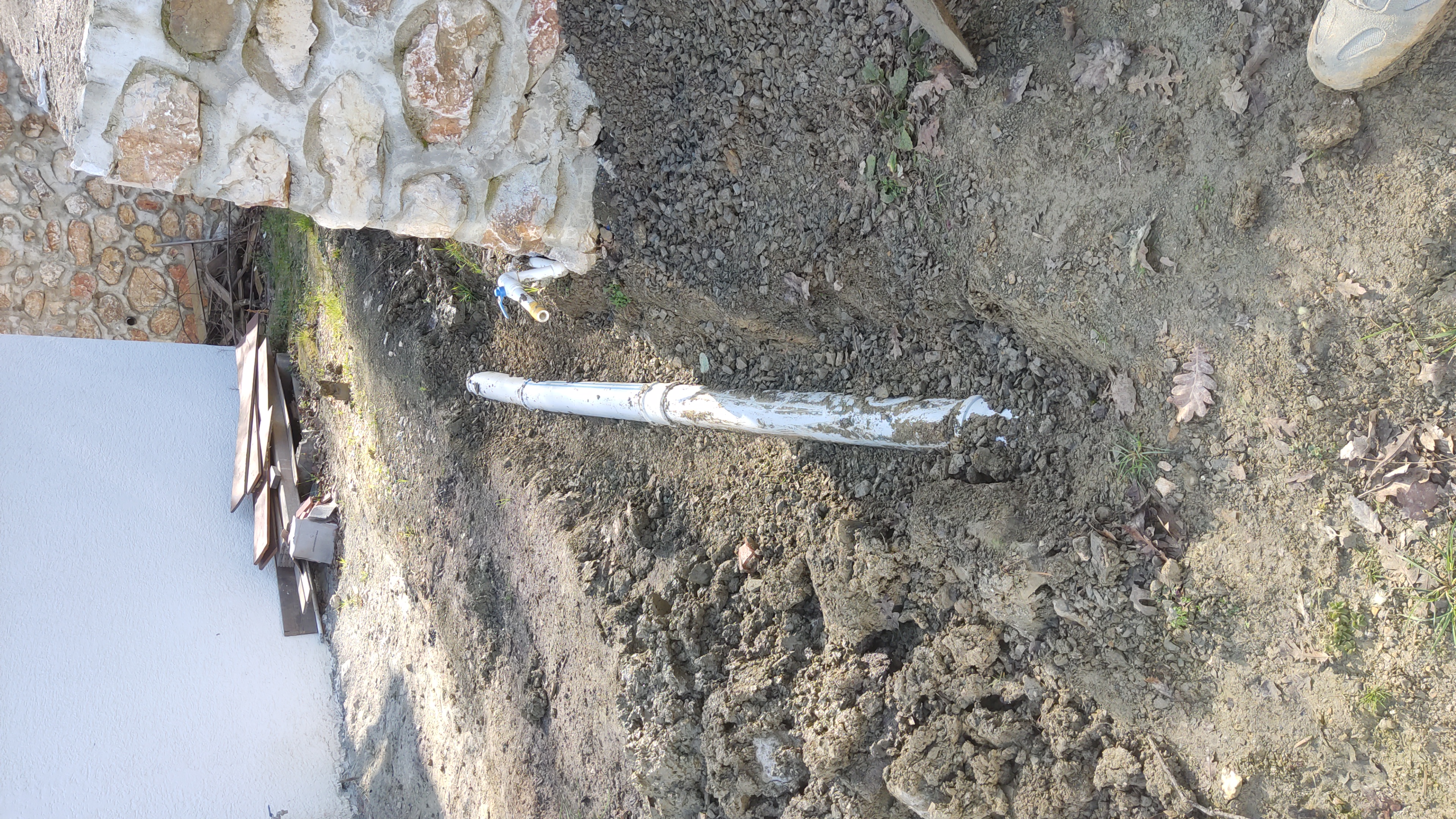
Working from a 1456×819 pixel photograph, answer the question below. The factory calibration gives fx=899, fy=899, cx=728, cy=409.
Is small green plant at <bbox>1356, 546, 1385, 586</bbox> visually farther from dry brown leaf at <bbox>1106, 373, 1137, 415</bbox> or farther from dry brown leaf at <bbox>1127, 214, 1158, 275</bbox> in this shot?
dry brown leaf at <bbox>1127, 214, 1158, 275</bbox>

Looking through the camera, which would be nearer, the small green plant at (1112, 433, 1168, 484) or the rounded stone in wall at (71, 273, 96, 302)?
the small green plant at (1112, 433, 1168, 484)

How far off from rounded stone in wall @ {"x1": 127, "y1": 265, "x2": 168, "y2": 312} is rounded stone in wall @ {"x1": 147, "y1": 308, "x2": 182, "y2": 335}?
0.18 ft

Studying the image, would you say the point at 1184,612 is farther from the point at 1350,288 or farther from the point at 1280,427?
the point at 1350,288

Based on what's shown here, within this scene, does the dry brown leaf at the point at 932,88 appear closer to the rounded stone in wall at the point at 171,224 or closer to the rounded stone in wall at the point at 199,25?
the rounded stone in wall at the point at 199,25

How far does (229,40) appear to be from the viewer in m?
2.38

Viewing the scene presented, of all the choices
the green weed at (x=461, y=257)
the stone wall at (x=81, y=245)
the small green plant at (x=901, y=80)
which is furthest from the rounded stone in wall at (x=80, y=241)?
the small green plant at (x=901, y=80)

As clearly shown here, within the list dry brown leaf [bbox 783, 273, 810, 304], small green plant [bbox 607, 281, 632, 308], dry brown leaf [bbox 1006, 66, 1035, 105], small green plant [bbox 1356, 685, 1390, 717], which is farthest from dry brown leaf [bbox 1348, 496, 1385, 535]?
small green plant [bbox 607, 281, 632, 308]

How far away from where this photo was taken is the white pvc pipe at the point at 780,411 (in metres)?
2.47

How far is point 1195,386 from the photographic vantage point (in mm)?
1952

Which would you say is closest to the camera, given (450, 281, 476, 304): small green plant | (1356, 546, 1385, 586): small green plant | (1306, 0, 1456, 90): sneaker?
(1306, 0, 1456, 90): sneaker

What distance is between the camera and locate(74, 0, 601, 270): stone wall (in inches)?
90.2

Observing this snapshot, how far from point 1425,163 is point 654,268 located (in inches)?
89.4

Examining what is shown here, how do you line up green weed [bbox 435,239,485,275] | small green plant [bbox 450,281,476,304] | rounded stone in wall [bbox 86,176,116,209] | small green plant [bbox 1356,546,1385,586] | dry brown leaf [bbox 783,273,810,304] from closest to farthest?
small green plant [bbox 1356,546,1385,586] < dry brown leaf [bbox 783,273,810,304] < green weed [bbox 435,239,485,275] < small green plant [bbox 450,281,476,304] < rounded stone in wall [bbox 86,176,116,209]

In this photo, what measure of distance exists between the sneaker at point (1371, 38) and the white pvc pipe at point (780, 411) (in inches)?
40.9
